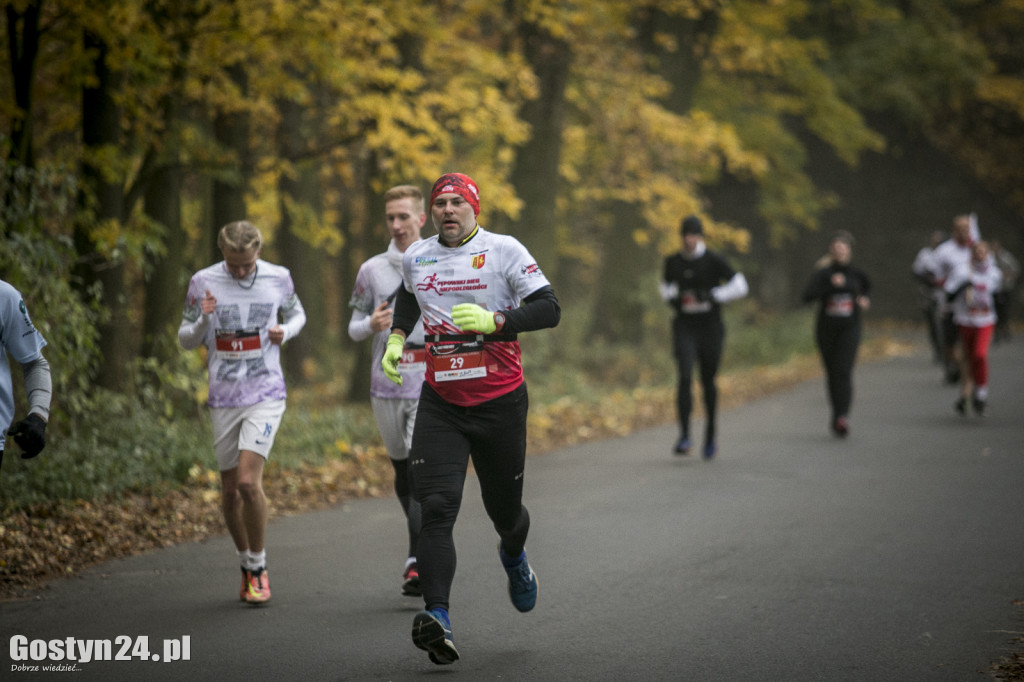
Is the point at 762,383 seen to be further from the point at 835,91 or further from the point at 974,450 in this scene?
the point at 835,91

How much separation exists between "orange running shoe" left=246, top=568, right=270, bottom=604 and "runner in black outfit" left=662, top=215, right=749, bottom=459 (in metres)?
5.82

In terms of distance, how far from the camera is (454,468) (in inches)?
199

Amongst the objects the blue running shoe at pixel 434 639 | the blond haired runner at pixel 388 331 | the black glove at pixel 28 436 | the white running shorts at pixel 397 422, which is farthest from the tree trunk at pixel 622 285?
the black glove at pixel 28 436

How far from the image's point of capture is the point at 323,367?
71.6 feet

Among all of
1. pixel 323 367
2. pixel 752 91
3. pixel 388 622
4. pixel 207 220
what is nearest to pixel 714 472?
pixel 388 622

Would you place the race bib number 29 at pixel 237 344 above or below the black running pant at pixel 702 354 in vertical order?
above

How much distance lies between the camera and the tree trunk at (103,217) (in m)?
10.5

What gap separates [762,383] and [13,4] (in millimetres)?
13386

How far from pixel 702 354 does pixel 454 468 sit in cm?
644

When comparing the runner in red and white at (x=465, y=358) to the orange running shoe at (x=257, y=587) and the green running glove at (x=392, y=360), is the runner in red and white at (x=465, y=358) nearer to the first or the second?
the green running glove at (x=392, y=360)

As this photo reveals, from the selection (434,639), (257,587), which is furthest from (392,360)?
(257,587)

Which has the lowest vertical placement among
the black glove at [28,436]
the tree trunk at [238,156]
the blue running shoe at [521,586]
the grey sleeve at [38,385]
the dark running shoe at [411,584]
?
the dark running shoe at [411,584]

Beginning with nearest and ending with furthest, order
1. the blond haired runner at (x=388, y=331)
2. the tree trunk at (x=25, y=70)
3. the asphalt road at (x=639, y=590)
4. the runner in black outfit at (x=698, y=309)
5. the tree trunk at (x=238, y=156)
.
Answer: the asphalt road at (x=639, y=590)
the blond haired runner at (x=388, y=331)
the tree trunk at (x=25, y=70)
the runner in black outfit at (x=698, y=309)
the tree trunk at (x=238, y=156)

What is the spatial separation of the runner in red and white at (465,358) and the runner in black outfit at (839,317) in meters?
7.76
